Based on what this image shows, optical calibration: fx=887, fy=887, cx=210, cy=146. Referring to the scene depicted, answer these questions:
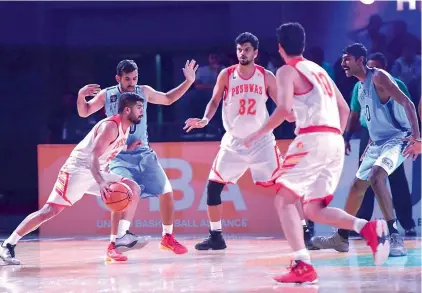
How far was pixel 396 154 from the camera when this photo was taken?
7.93 m

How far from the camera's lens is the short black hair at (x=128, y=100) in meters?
7.45

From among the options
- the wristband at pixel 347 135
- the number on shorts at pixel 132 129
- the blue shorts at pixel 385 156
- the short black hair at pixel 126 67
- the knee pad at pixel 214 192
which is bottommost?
the knee pad at pixel 214 192

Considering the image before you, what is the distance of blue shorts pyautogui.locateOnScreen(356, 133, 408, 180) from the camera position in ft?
25.8

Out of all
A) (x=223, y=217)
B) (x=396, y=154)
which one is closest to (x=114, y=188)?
(x=396, y=154)

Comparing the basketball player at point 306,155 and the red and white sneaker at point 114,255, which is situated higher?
the basketball player at point 306,155

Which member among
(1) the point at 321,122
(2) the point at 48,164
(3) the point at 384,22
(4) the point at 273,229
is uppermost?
(3) the point at 384,22

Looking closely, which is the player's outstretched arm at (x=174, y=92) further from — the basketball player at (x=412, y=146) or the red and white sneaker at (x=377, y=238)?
the red and white sneaker at (x=377, y=238)

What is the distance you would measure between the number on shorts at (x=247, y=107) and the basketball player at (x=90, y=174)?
1.22m

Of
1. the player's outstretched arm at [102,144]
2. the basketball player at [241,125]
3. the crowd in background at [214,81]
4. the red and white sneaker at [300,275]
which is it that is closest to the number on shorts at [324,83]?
the red and white sneaker at [300,275]

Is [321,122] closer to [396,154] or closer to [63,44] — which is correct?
[396,154]

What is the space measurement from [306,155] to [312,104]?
1.20 feet

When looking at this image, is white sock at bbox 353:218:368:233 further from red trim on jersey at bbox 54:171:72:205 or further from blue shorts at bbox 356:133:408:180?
red trim on jersey at bbox 54:171:72:205

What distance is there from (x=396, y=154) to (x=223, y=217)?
3116 millimetres

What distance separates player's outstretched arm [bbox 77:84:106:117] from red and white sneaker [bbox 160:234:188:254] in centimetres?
136
